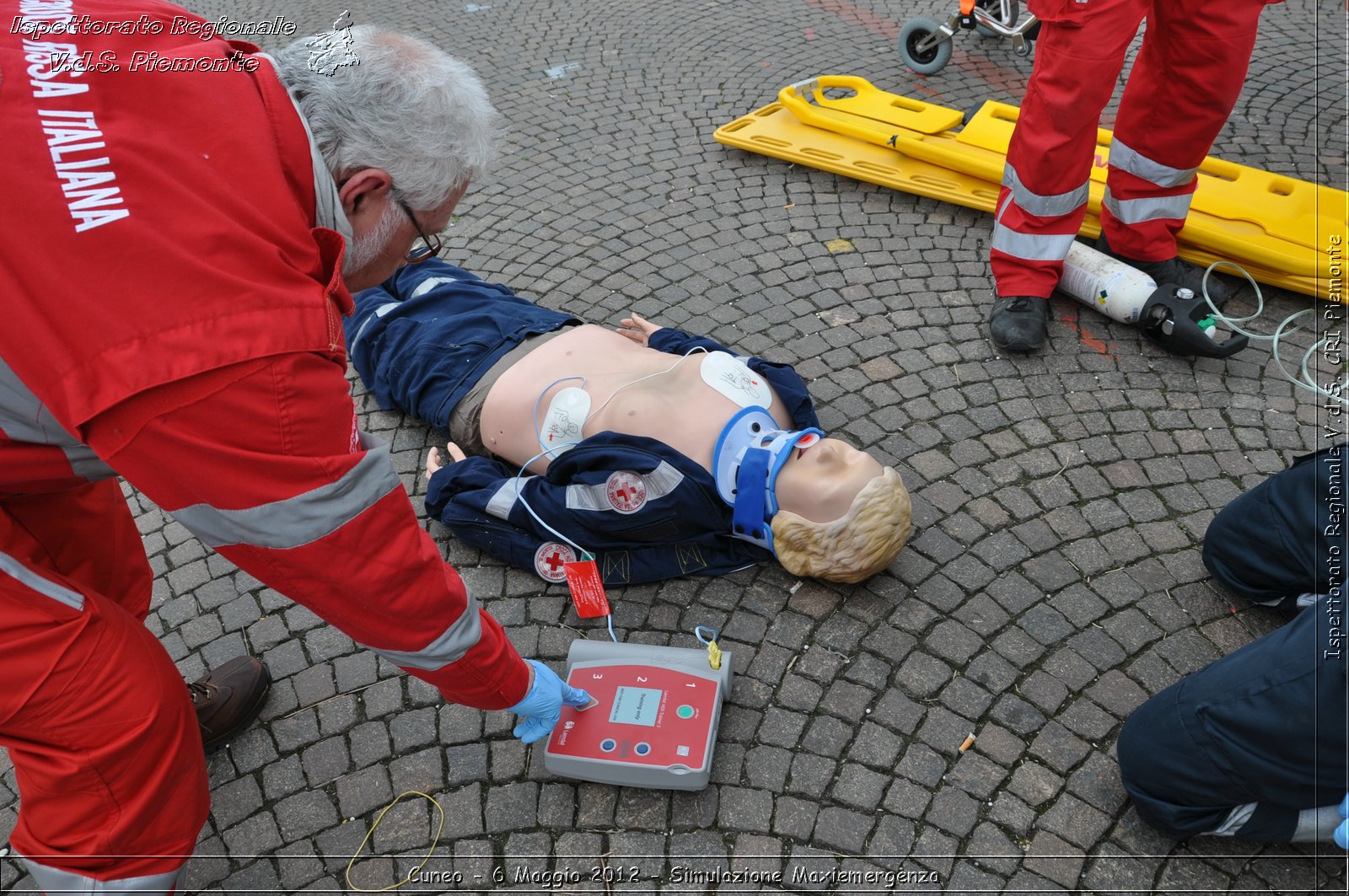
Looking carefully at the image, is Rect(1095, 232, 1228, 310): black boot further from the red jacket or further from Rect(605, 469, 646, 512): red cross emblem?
the red jacket

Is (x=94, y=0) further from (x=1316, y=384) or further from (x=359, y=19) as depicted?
(x=359, y=19)

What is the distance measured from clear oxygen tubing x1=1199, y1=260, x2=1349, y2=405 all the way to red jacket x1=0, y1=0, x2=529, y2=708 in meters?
3.63

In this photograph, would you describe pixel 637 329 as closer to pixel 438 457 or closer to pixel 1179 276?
pixel 438 457

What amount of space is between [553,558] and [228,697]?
1111mm

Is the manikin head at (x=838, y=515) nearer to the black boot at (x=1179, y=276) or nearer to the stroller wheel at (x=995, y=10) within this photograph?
the black boot at (x=1179, y=276)

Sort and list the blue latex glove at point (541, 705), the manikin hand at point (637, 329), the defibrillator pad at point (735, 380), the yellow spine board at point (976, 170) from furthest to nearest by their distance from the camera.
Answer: the yellow spine board at point (976, 170) → the manikin hand at point (637, 329) → the defibrillator pad at point (735, 380) → the blue latex glove at point (541, 705)

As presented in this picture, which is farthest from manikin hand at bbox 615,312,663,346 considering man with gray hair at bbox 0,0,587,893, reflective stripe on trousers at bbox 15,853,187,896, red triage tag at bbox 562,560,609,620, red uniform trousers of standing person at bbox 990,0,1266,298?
reflective stripe on trousers at bbox 15,853,187,896

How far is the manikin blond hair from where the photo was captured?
2.92 meters

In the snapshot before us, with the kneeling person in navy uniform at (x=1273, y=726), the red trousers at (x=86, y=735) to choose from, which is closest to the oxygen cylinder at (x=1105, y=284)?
the kneeling person in navy uniform at (x=1273, y=726)

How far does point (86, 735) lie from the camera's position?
200cm

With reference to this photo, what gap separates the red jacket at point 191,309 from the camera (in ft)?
5.00

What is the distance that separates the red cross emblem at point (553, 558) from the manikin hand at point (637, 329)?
3.44 ft

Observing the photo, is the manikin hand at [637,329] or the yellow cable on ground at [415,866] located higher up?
the manikin hand at [637,329]

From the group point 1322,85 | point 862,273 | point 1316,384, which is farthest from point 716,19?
point 1316,384
